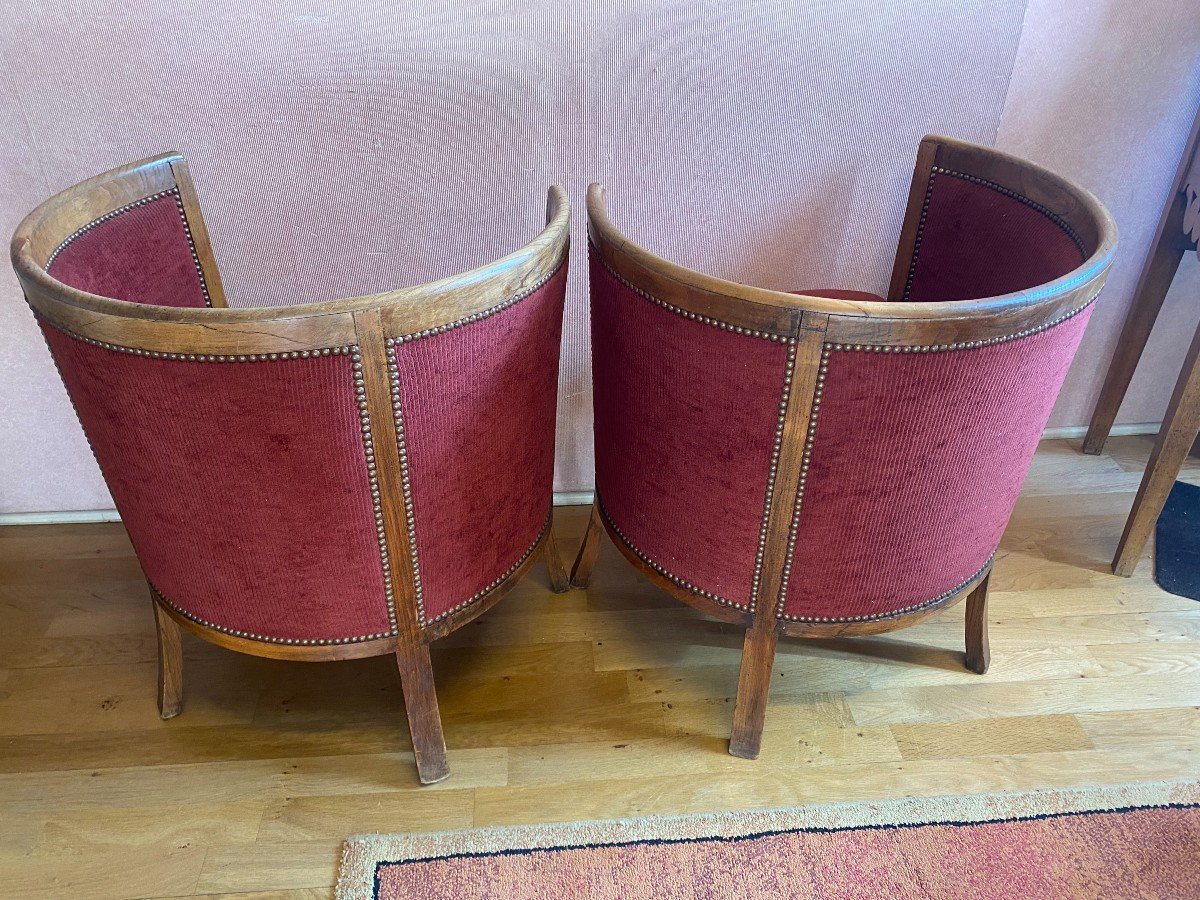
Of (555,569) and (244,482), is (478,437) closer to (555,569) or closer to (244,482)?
(244,482)

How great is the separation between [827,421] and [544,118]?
0.80 m

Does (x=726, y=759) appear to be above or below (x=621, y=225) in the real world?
below

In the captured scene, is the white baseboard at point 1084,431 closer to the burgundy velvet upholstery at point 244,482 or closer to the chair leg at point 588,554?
the chair leg at point 588,554

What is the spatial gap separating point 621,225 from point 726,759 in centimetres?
95

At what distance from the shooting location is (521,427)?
4.19 feet

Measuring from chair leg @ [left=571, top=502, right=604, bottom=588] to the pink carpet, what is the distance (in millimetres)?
518

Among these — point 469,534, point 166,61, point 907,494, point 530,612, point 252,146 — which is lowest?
point 530,612

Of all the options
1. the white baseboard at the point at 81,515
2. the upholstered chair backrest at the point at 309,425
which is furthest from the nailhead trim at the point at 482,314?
the white baseboard at the point at 81,515

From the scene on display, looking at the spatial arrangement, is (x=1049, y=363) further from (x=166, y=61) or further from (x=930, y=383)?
(x=166, y=61)

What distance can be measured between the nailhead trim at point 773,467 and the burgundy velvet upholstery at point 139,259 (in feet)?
3.14

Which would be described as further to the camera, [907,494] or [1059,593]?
[1059,593]

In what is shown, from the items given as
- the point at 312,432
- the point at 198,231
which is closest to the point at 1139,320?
the point at 312,432

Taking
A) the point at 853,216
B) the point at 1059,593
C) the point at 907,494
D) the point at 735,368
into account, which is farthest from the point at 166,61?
the point at 1059,593

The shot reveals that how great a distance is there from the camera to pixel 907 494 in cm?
118
